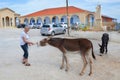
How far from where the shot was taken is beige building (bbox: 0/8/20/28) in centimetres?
6862

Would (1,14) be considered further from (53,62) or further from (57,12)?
(53,62)

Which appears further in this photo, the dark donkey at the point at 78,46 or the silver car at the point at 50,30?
the silver car at the point at 50,30

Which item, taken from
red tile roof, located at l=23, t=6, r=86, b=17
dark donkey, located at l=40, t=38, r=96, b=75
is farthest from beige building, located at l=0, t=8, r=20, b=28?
dark donkey, located at l=40, t=38, r=96, b=75

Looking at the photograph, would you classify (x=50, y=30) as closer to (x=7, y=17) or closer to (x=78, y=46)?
(x=78, y=46)

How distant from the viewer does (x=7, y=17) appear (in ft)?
233

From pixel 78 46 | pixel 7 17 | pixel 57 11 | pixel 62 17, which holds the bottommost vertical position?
pixel 78 46

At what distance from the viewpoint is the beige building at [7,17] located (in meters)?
68.6

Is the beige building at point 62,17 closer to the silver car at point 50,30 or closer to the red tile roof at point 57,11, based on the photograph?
the red tile roof at point 57,11

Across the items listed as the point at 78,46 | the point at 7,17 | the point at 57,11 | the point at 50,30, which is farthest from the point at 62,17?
the point at 78,46

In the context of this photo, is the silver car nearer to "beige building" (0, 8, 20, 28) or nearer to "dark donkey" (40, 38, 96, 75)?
"dark donkey" (40, 38, 96, 75)

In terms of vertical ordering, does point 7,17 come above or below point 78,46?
above

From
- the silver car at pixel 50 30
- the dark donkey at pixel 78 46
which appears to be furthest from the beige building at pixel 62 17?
the dark donkey at pixel 78 46

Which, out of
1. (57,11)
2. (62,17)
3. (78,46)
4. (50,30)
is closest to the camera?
(78,46)

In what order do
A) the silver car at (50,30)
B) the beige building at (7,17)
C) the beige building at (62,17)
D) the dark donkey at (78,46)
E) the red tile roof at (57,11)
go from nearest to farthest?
the dark donkey at (78,46) < the silver car at (50,30) < the beige building at (62,17) < the red tile roof at (57,11) < the beige building at (7,17)
